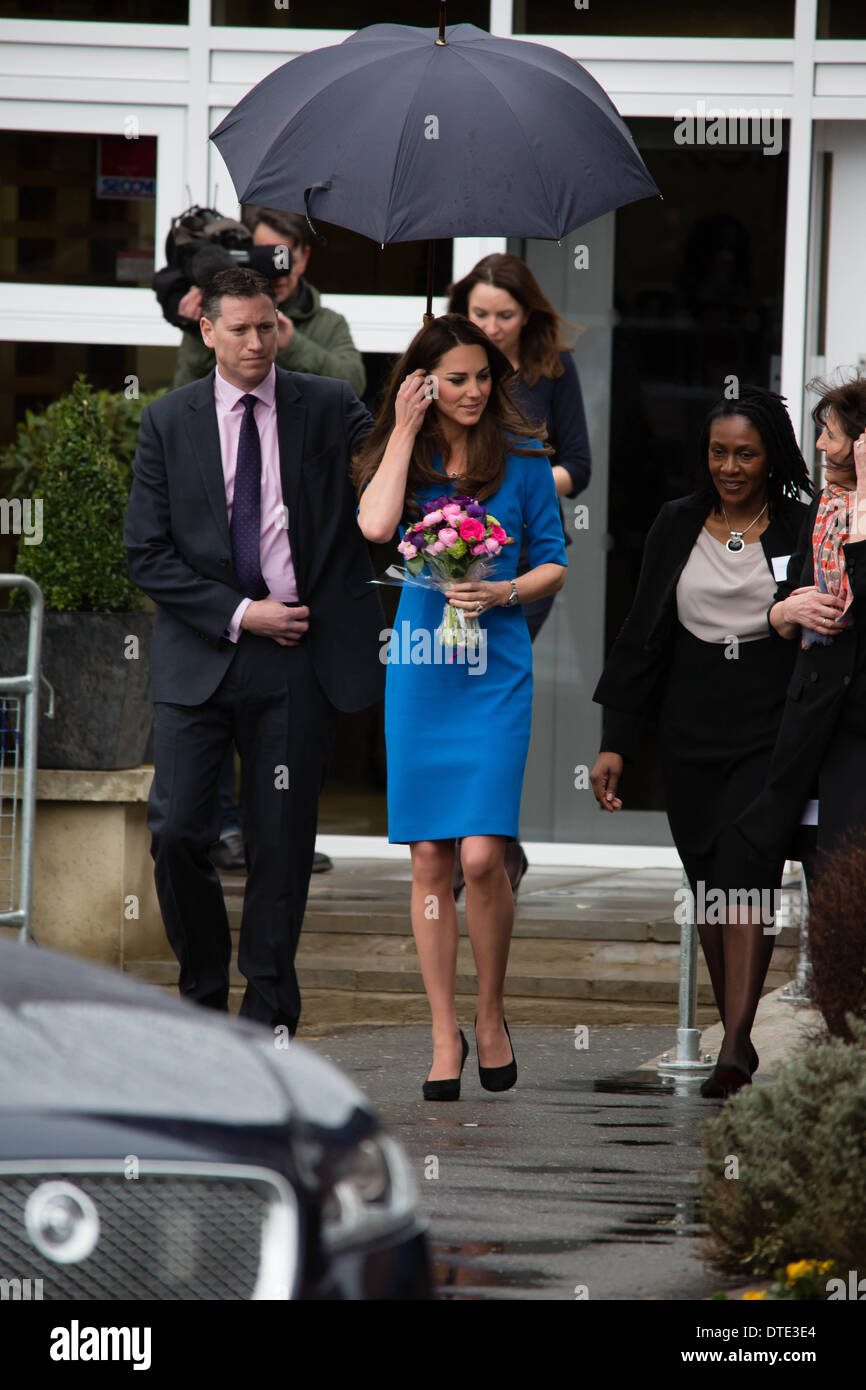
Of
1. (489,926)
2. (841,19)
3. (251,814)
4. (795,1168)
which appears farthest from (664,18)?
(795,1168)

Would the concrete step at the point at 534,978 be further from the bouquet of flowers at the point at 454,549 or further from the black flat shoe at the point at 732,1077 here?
the bouquet of flowers at the point at 454,549

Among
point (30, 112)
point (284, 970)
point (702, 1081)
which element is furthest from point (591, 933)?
point (30, 112)

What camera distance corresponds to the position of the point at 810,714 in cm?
571

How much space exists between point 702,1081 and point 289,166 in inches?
115

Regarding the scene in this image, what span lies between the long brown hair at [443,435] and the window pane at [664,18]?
4.18 m

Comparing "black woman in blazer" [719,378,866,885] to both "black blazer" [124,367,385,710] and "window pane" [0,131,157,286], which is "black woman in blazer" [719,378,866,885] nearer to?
"black blazer" [124,367,385,710]

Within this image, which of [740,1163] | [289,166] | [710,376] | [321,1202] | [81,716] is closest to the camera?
[321,1202]

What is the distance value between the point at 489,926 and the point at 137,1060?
2837mm

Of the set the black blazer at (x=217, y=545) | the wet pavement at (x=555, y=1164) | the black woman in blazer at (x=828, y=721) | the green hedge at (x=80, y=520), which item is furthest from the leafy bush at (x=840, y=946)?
the green hedge at (x=80, y=520)

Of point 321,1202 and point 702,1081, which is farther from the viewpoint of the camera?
point 702,1081

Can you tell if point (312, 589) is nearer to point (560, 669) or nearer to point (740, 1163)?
point (740, 1163)

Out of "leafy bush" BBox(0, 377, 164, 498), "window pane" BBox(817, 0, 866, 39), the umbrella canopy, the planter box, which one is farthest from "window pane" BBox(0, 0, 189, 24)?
the umbrella canopy

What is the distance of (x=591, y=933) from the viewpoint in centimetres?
807

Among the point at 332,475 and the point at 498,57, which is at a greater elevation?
the point at 498,57
